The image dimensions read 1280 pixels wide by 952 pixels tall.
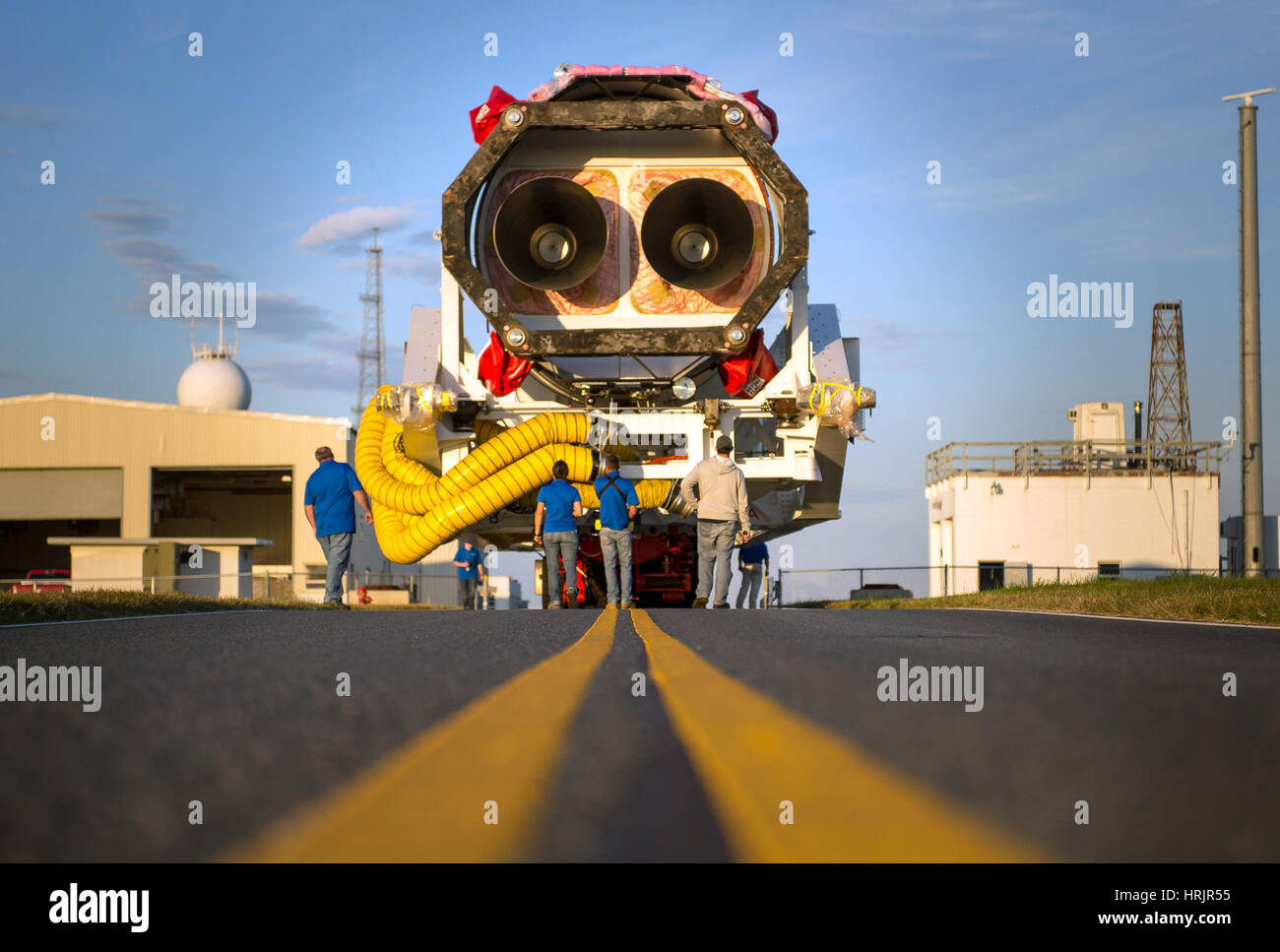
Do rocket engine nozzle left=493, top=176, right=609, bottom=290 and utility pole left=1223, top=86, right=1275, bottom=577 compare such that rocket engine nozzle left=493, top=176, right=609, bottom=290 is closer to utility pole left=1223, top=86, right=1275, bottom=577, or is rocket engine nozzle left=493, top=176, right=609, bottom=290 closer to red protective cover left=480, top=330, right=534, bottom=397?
red protective cover left=480, top=330, right=534, bottom=397

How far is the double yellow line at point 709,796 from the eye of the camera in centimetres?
160

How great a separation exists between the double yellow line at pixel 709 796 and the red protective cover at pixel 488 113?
10.4m

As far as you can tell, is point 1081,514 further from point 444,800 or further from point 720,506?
point 444,800

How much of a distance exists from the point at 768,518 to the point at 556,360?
158 inches

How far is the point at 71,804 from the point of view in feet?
6.07

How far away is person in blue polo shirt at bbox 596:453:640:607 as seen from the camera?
39.6ft

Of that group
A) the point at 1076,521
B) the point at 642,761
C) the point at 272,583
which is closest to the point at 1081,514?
the point at 1076,521

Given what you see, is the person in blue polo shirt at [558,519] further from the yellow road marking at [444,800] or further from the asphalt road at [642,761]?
the yellow road marking at [444,800]

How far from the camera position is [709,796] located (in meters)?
1.84

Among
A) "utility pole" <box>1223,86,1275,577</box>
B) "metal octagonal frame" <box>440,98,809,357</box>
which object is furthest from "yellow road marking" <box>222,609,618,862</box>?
"utility pole" <box>1223,86,1275,577</box>

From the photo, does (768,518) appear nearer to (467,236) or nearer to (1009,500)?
(467,236)

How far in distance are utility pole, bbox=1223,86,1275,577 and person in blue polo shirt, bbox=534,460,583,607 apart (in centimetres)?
1175

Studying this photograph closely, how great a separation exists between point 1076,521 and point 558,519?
2360 cm
